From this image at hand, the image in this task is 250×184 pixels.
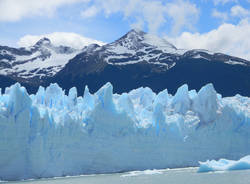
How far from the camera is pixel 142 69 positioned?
2306 inches

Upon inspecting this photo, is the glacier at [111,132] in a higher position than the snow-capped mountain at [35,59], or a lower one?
lower

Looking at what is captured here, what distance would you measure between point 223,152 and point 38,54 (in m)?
56.8

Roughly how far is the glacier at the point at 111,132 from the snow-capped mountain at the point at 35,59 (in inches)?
1523

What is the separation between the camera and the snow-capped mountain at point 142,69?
54969 millimetres

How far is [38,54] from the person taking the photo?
263ft

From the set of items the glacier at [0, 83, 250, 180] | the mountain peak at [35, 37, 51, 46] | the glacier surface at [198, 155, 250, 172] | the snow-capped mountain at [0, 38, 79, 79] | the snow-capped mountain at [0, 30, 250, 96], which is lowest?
the glacier surface at [198, 155, 250, 172]

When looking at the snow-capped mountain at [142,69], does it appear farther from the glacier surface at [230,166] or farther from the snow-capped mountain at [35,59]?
the glacier surface at [230,166]

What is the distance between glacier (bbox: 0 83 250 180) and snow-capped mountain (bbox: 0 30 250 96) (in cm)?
2417

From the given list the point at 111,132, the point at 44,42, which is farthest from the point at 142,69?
the point at 111,132

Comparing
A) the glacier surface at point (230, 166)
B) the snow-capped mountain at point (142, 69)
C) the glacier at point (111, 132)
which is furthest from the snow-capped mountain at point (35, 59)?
the glacier surface at point (230, 166)

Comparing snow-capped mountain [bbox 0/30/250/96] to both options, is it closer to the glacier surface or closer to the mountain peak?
the mountain peak

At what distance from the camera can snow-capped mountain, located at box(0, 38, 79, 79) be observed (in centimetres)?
6712

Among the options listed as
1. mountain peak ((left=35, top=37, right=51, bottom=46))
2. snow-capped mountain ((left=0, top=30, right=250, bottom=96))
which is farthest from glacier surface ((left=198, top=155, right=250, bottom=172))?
mountain peak ((left=35, top=37, right=51, bottom=46))

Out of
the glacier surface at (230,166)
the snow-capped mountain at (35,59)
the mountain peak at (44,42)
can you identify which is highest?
the mountain peak at (44,42)
